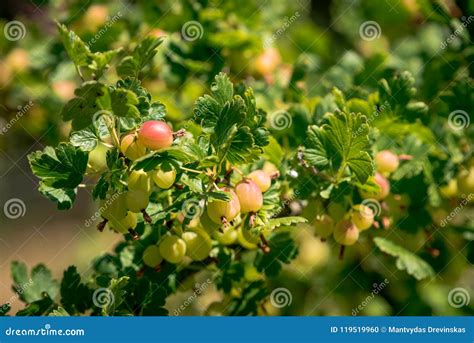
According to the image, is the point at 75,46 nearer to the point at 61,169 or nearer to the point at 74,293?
the point at 61,169

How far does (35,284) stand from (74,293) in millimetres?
119

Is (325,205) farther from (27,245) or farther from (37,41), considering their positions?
(27,245)

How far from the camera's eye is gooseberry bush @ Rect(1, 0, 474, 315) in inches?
33.3

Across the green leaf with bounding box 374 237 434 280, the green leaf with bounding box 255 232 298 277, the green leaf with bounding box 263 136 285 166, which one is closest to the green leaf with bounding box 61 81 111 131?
the green leaf with bounding box 263 136 285 166

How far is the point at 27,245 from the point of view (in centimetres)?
350

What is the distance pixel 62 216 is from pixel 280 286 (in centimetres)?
246

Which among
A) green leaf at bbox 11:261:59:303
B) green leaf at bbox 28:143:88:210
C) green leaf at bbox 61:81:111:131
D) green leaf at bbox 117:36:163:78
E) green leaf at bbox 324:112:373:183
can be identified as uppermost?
green leaf at bbox 324:112:373:183

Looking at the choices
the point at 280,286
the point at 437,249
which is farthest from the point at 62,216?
the point at 437,249

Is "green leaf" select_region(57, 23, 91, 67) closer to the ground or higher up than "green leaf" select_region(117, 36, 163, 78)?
closer to the ground

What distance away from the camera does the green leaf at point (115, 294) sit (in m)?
0.90

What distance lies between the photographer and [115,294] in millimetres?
915

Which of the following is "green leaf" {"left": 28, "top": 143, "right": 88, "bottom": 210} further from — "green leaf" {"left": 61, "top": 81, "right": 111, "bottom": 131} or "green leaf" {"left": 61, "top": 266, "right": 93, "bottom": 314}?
"green leaf" {"left": 61, "top": 266, "right": 93, "bottom": 314}

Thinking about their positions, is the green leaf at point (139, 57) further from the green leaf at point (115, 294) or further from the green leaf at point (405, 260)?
the green leaf at point (405, 260)

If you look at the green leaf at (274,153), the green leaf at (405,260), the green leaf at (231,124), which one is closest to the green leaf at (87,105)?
the green leaf at (231,124)
